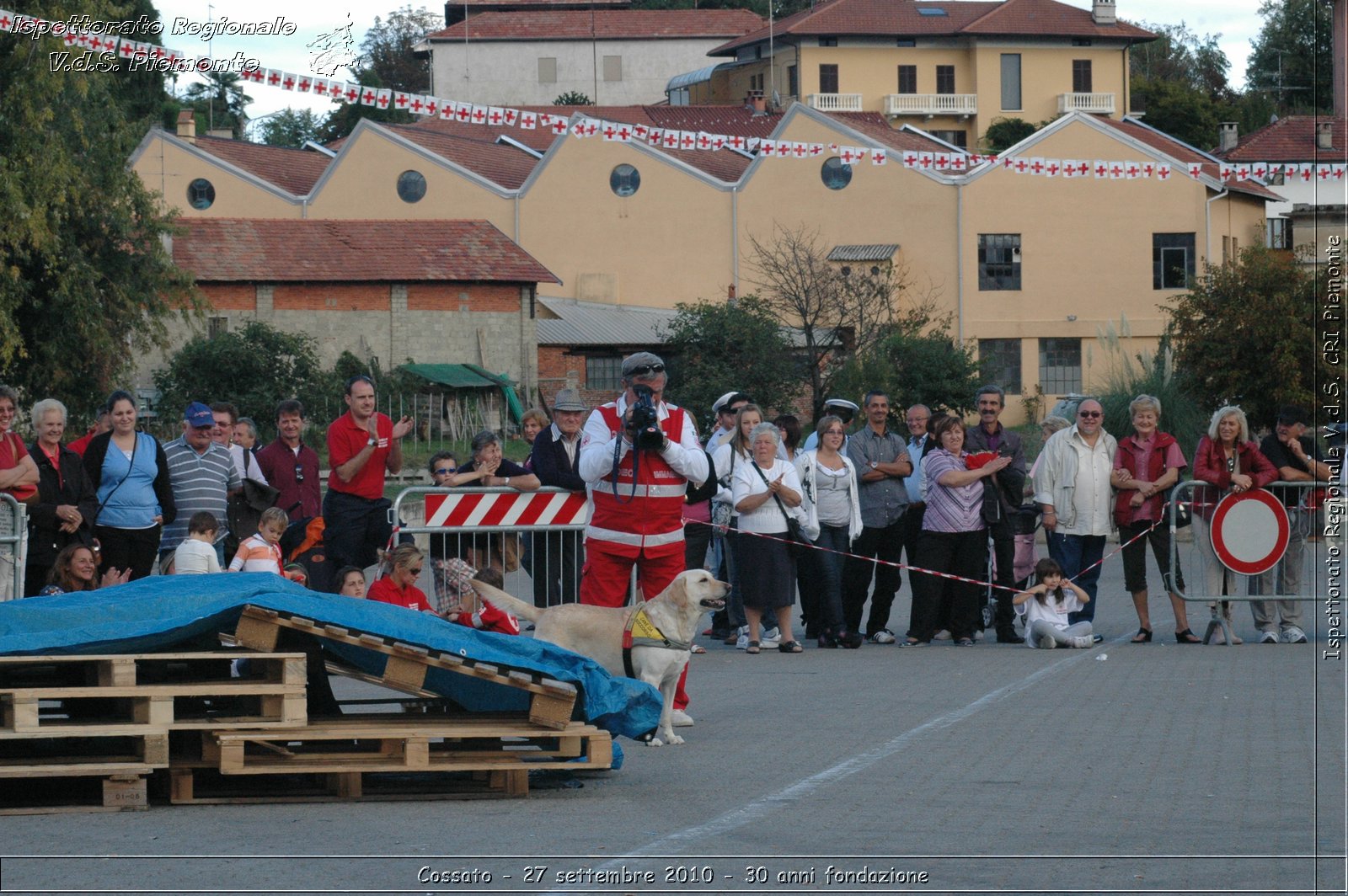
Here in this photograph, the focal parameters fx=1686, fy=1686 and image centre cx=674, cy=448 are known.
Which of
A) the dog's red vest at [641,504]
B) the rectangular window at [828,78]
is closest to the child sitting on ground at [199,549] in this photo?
the dog's red vest at [641,504]

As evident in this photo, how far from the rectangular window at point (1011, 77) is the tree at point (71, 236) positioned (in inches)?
2264

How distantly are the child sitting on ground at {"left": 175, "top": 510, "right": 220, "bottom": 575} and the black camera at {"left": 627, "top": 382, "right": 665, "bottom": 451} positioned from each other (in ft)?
11.3

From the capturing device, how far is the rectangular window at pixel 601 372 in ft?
203

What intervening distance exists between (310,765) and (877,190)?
2269 inches

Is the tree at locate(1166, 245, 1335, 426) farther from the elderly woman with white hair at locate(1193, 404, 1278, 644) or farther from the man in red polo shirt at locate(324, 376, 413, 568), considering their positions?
the man in red polo shirt at locate(324, 376, 413, 568)

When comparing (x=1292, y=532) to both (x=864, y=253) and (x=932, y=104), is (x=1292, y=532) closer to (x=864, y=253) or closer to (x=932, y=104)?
(x=864, y=253)

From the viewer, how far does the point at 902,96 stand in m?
90.4

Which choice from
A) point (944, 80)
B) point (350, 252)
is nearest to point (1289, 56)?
point (944, 80)

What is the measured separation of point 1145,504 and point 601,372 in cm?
4847

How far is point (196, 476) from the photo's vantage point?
12648 mm

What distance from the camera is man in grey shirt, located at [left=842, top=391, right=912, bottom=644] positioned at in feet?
48.7

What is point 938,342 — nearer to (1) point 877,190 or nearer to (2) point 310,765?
(1) point 877,190

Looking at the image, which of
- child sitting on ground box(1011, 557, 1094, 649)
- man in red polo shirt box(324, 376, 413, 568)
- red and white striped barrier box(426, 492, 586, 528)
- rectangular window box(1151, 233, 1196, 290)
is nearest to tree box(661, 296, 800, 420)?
rectangular window box(1151, 233, 1196, 290)

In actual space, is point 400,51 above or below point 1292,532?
above
